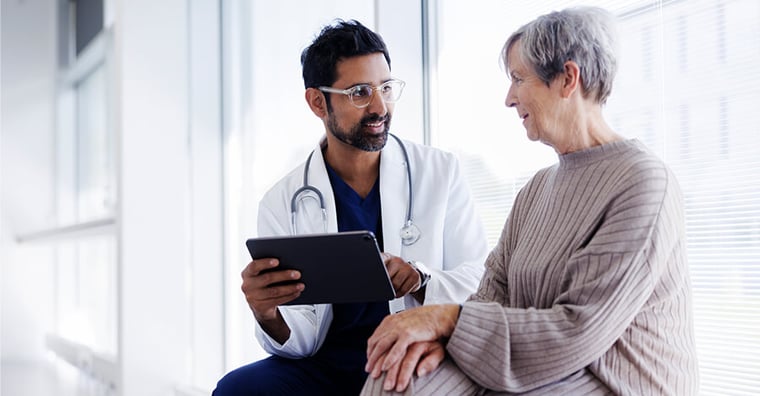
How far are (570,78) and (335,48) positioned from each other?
2.30 ft

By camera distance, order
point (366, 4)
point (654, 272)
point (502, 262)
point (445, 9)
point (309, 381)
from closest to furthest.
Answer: point (654, 272), point (502, 262), point (309, 381), point (445, 9), point (366, 4)

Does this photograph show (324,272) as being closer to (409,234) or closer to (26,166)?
(409,234)

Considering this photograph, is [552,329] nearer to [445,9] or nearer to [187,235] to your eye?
[445,9]

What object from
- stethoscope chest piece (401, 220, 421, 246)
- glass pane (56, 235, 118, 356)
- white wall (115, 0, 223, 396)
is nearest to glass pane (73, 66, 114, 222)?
glass pane (56, 235, 118, 356)

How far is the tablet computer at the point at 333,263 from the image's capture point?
1352mm

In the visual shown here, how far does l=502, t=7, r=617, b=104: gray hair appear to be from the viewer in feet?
4.23

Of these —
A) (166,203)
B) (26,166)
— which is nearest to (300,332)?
(166,203)

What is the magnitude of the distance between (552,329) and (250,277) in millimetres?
654

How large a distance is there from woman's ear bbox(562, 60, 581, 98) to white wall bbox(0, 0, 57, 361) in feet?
16.2

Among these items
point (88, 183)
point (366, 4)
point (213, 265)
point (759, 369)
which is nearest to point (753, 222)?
point (759, 369)

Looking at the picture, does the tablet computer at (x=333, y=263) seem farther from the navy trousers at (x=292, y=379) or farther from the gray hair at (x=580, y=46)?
the gray hair at (x=580, y=46)

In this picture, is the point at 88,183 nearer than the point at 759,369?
No

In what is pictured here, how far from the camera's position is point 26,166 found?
538 centimetres

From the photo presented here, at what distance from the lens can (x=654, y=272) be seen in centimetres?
112
